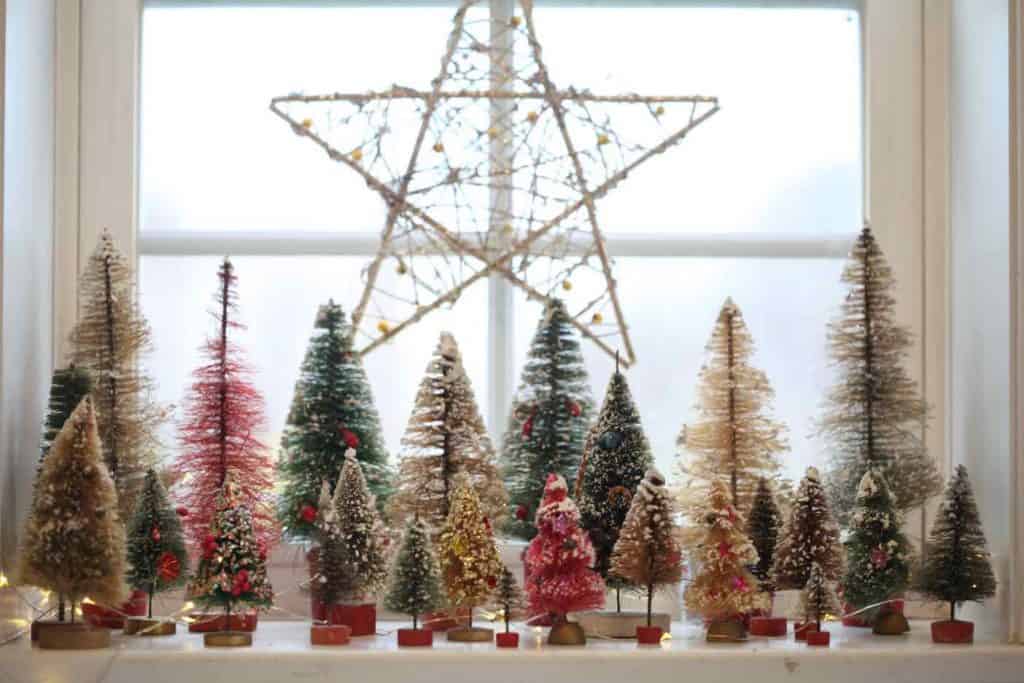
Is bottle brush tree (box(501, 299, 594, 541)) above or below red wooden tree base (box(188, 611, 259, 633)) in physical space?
above

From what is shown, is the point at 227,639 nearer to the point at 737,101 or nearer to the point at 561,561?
the point at 561,561

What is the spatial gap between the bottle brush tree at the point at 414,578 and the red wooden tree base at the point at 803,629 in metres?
0.45

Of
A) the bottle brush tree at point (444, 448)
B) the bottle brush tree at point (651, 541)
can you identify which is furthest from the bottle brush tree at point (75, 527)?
the bottle brush tree at point (651, 541)

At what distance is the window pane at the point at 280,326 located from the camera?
223cm

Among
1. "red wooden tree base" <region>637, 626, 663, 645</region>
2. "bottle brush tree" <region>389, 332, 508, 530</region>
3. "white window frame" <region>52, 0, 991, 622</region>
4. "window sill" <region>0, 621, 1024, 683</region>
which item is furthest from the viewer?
"white window frame" <region>52, 0, 991, 622</region>

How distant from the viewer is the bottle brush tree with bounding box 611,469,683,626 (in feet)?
6.03

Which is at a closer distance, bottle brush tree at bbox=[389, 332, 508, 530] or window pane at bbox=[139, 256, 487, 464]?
bottle brush tree at bbox=[389, 332, 508, 530]

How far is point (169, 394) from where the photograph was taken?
222 centimetres

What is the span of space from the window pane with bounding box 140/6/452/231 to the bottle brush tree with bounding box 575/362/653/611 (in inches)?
20.5

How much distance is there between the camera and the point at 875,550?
6.17 feet

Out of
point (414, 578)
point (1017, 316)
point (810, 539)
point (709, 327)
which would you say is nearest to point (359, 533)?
point (414, 578)

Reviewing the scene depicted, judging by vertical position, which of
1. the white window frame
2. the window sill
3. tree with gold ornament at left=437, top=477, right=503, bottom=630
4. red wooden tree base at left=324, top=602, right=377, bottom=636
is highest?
the white window frame

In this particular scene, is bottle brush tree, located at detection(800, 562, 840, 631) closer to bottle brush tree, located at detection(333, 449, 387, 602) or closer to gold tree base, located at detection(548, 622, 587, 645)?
gold tree base, located at detection(548, 622, 587, 645)

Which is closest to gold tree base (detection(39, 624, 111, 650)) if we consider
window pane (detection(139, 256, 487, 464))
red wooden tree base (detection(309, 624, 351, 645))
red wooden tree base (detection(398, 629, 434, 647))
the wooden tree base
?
red wooden tree base (detection(309, 624, 351, 645))
